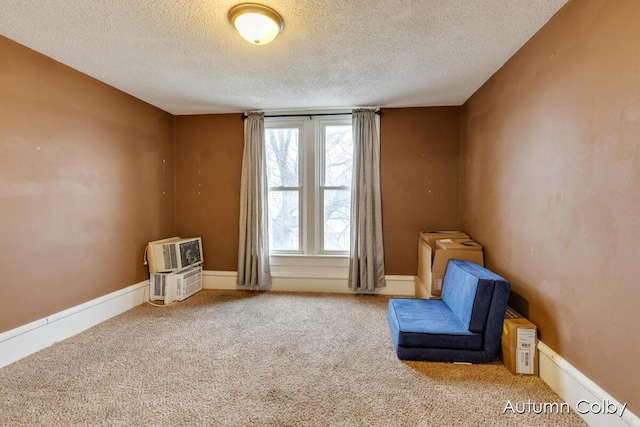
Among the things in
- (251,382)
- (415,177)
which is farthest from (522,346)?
(415,177)

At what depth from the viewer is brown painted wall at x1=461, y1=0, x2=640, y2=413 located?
4.31ft

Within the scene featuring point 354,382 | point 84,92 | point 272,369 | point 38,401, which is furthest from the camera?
point 84,92

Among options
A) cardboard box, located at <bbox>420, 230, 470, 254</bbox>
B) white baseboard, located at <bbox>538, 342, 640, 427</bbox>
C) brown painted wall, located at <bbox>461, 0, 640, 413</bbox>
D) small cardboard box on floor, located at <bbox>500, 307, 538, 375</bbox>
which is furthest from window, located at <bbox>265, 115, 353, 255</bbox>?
white baseboard, located at <bbox>538, 342, 640, 427</bbox>

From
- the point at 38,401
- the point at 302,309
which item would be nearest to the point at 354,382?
the point at 302,309

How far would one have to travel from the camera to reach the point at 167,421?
1.54 m

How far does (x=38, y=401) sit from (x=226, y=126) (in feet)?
10.6

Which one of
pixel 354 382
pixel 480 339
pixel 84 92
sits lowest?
pixel 354 382

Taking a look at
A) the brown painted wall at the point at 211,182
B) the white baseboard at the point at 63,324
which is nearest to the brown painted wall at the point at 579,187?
the brown painted wall at the point at 211,182

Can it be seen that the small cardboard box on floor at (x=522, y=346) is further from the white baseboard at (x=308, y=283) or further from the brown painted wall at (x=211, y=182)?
the brown painted wall at (x=211, y=182)

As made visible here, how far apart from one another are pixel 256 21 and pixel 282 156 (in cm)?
217

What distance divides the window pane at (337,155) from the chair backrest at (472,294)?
73.6 inches

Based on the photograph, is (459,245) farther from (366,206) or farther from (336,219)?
(336,219)

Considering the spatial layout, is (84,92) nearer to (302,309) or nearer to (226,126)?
(226,126)

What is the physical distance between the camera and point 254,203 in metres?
3.72
